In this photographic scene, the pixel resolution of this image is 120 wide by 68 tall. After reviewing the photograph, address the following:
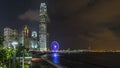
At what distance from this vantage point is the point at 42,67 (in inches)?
2378

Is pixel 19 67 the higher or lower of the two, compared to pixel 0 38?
lower

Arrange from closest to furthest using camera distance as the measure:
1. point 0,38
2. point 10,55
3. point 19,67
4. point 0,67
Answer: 1. point 0,38
2. point 0,67
3. point 10,55
4. point 19,67

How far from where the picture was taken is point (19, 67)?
166ft

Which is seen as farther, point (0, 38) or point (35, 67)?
point (35, 67)

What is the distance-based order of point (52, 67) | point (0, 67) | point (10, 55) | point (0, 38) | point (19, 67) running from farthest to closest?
point (52, 67) < point (19, 67) < point (10, 55) < point (0, 67) < point (0, 38)

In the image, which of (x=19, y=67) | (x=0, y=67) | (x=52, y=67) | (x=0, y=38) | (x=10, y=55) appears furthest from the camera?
(x=52, y=67)

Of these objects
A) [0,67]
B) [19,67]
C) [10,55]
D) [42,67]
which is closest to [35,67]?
[42,67]

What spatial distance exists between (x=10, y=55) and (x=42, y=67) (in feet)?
49.6

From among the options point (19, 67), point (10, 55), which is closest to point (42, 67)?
point (19, 67)

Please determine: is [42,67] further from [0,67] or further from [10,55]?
[0,67]

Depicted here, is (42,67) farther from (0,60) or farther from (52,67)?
(0,60)

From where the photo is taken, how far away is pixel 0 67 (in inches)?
1288

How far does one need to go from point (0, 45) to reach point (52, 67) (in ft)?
101

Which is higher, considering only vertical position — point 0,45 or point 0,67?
point 0,45
